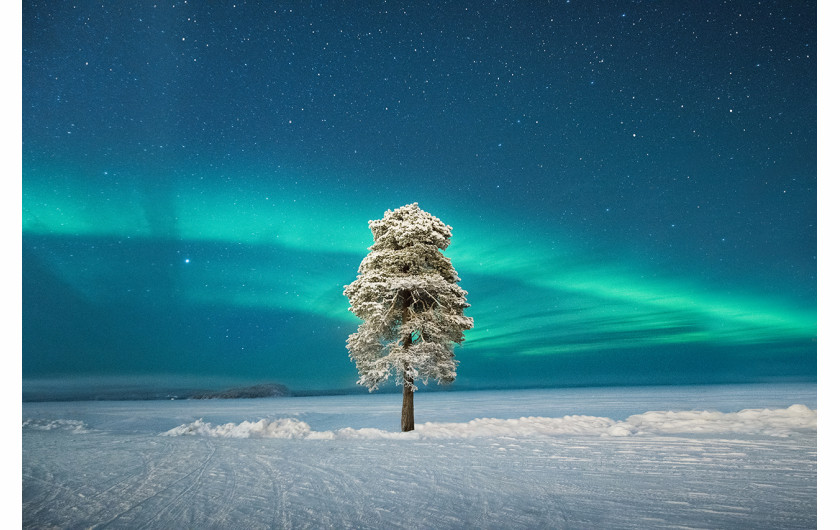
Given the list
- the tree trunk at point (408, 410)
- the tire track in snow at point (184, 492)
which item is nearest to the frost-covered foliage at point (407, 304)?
the tree trunk at point (408, 410)

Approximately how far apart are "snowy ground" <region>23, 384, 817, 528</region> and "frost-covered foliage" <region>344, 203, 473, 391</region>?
224cm

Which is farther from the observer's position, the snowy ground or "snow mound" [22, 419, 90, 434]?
"snow mound" [22, 419, 90, 434]

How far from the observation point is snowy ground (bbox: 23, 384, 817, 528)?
19.4 feet

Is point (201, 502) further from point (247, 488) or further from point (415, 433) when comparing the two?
point (415, 433)

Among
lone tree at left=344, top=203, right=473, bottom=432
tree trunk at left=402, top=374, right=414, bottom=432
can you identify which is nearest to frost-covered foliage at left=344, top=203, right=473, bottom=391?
lone tree at left=344, top=203, right=473, bottom=432

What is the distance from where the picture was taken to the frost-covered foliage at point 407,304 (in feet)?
47.9

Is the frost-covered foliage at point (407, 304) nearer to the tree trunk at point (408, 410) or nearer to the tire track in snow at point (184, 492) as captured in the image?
the tree trunk at point (408, 410)

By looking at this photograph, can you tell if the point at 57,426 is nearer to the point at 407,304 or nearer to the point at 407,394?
the point at 407,394

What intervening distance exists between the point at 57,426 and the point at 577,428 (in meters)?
20.8

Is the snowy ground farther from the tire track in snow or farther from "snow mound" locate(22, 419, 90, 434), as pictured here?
"snow mound" locate(22, 419, 90, 434)

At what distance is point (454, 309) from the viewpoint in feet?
51.1
